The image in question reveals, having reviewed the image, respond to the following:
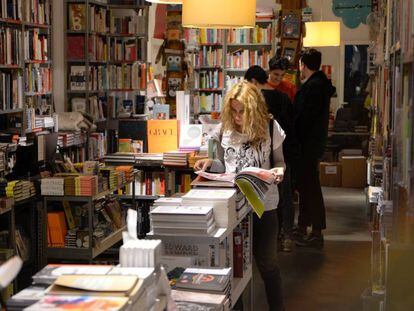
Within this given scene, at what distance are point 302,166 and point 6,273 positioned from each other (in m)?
5.67

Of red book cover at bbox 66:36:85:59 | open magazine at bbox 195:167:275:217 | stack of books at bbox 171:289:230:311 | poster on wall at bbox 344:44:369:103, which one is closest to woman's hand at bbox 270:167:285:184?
open magazine at bbox 195:167:275:217

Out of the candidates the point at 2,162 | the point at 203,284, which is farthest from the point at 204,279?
the point at 2,162

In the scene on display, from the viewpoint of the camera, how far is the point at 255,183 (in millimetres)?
4125

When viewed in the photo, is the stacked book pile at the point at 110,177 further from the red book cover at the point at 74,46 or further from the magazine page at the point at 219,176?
the red book cover at the point at 74,46

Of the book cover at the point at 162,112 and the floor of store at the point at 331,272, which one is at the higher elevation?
the book cover at the point at 162,112

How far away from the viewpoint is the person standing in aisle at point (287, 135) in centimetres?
644

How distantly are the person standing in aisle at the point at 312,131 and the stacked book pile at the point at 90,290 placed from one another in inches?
197

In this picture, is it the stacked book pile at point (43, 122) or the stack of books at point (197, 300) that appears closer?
the stack of books at point (197, 300)

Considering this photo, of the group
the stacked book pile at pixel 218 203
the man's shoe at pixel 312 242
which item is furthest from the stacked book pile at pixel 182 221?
the man's shoe at pixel 312 242

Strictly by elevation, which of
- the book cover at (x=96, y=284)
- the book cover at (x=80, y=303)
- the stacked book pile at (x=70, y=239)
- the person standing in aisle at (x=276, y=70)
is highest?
the person standing in aisle at (x=276, y=70)

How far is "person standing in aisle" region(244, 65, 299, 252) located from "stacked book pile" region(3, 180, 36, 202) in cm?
205

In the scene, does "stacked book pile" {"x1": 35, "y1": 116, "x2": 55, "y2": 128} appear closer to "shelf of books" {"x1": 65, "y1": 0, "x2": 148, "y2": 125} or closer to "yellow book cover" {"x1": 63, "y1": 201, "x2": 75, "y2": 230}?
"shelf of books" {"x1": 65, "y1": 0, "x2": 148, "y2": 125}

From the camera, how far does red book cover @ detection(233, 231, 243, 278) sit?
4.32 metres

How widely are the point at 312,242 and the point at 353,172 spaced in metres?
4.69
